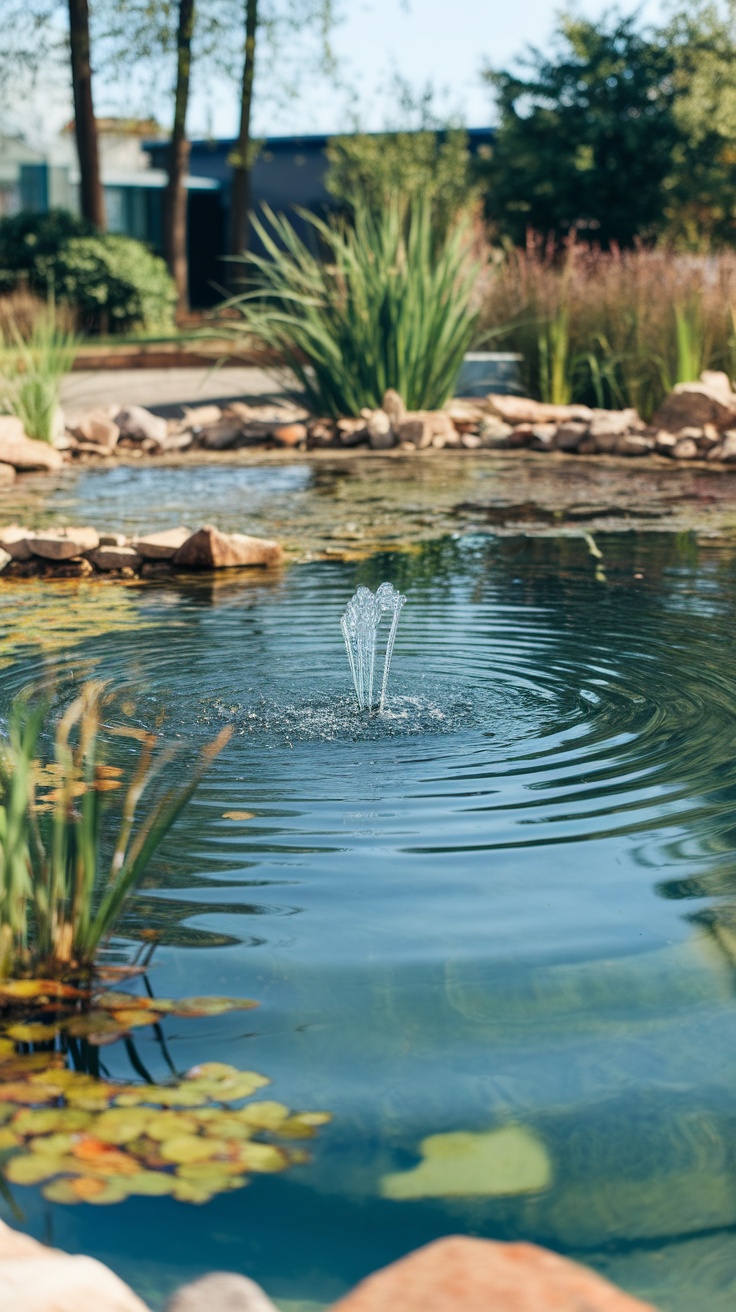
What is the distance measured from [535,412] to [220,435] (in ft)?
8.70

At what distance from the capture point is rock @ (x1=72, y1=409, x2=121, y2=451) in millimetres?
12242

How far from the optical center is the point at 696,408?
11922mm

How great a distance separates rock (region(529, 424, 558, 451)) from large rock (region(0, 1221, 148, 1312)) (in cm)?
1067

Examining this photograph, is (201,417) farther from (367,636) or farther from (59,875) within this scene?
(59,875)

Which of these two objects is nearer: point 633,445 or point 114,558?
point 114,558

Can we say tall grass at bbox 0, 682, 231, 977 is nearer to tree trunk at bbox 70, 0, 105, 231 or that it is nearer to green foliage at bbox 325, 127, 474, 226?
tree trunk at bbox 70, 0, 105, 231

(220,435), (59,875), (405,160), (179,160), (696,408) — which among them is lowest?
(59,875)

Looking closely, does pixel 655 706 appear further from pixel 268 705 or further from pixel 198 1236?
pixel 198 1236

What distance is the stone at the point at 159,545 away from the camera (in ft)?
23.8

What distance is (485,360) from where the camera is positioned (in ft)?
46.1

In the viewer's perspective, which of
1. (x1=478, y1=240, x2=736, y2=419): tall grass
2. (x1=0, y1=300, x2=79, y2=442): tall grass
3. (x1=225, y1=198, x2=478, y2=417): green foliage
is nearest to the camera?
(x1=0, y1=300, x2=79, y2=442): tall grass

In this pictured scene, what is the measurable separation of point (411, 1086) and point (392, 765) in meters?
1.69

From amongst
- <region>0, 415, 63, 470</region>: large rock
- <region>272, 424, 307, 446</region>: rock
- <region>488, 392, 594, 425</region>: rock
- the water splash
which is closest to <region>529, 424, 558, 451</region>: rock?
<region>488, 392, 594, 425</region>: rock

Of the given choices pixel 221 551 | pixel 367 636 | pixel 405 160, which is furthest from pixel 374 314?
pixel 405 160
